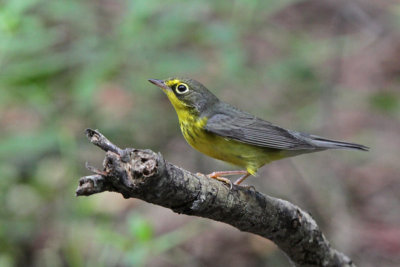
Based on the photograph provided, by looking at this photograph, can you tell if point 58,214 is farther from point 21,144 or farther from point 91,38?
point 91,38

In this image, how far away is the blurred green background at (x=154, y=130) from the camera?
6121mm

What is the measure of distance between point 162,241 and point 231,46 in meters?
2.19

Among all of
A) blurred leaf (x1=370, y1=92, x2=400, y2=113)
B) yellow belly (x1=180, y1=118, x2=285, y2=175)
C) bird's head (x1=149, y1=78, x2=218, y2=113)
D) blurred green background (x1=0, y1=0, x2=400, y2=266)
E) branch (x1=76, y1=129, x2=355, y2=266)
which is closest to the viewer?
branch (x1=76, y1=129, x2=355, y2=266)

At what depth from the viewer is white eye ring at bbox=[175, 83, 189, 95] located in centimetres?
543

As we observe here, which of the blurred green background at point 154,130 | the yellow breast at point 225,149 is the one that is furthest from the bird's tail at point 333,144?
the blurred green background at point 154,130

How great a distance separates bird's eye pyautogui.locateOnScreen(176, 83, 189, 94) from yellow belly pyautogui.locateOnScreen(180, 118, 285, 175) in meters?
0.43

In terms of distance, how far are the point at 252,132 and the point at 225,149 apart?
1.26 feet

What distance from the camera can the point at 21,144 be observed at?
6.18 m

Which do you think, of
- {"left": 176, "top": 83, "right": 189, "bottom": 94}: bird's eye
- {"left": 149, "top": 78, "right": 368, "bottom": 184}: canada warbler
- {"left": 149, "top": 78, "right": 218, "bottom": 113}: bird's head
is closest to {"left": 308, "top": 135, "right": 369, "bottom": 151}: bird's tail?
{"left": 149, "top": 78, "right": 368, "bottom": 184}: canada warbler

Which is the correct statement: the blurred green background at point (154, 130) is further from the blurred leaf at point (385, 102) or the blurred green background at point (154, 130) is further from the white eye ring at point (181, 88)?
the white eye ring at point (181, 88)

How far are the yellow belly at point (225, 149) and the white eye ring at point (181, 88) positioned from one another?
43 cm

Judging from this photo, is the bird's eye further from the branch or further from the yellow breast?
the branch

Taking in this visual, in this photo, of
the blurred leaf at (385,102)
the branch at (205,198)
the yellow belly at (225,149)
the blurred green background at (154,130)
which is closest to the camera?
the branch at (205,198)

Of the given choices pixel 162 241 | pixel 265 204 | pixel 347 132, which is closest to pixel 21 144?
pixel 162 241
